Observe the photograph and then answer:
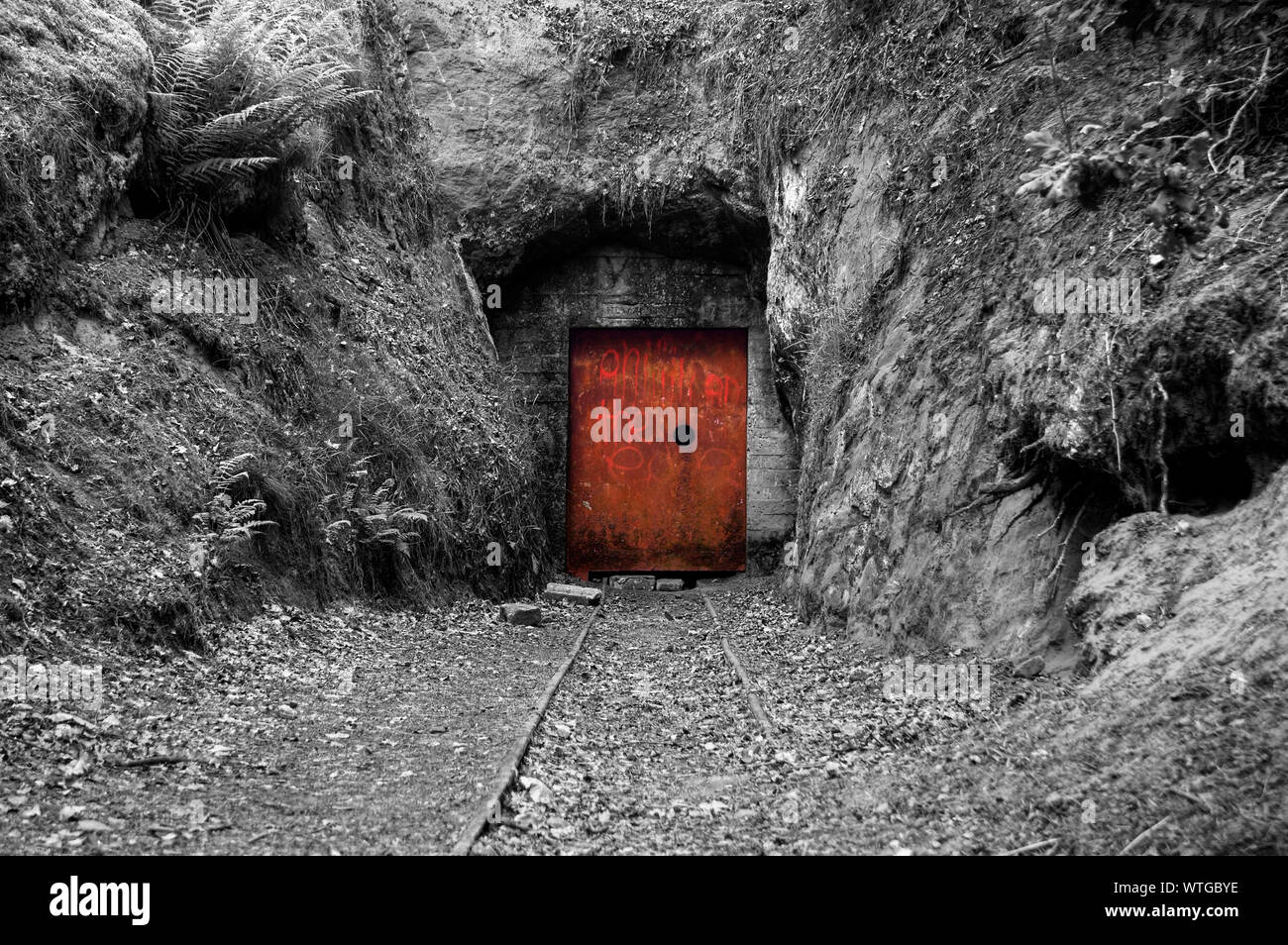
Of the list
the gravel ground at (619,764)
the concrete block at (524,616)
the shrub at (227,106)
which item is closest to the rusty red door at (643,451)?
the concrete block at (524,616)

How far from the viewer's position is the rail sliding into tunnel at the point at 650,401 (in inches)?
641

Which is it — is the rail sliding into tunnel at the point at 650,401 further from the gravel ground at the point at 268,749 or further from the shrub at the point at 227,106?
the gravel ground at the point at 268,749

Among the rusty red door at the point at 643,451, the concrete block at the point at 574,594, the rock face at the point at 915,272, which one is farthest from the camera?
the rusty red door at the point at 643,451

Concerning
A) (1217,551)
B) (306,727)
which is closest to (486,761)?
(306,727)

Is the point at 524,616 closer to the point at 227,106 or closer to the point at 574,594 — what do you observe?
the point at 574,594

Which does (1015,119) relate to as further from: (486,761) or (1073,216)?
(486,761)

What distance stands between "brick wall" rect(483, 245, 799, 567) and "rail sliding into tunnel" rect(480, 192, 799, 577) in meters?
0.02

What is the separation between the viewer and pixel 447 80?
53.3ft

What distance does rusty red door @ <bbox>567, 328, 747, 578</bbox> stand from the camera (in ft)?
54.0

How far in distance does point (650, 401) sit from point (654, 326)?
1243 millimetres

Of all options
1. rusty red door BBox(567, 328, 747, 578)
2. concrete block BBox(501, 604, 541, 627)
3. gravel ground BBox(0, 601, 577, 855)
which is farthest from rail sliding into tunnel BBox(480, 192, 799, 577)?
gravel ground BBox(0, 601, 577, 855)

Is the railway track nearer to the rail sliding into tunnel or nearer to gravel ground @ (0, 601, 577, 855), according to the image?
gravel ground @ (0, 601, 577, 855)

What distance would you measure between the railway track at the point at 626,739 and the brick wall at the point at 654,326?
6.30 metres
